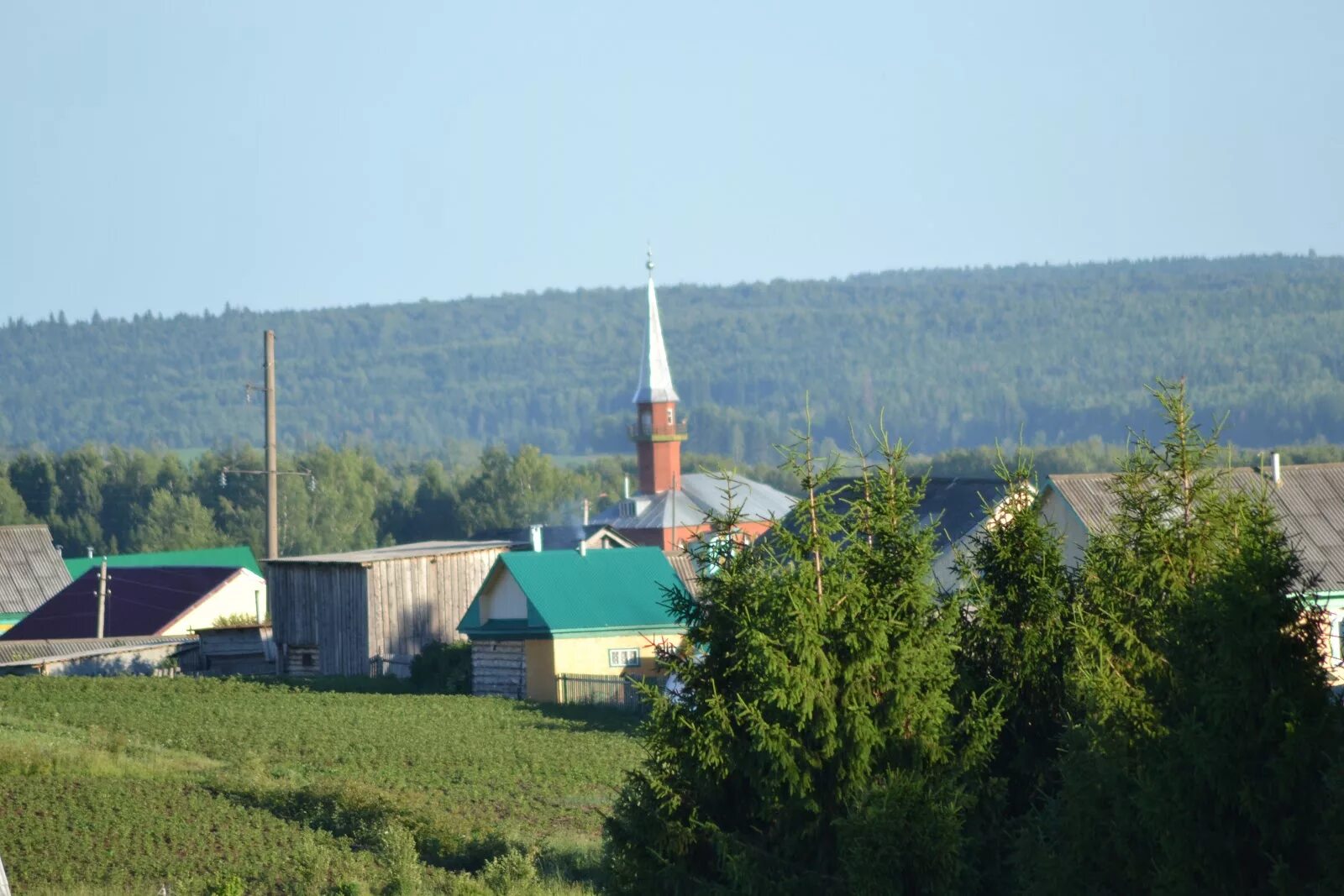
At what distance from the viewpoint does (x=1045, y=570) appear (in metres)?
12.7

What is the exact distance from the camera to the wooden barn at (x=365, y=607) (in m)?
44.4

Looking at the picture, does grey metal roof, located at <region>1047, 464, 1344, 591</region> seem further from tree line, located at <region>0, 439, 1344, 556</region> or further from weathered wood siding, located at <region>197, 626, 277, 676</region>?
tree line, located at <region>0, 439, 1344, 556</region>

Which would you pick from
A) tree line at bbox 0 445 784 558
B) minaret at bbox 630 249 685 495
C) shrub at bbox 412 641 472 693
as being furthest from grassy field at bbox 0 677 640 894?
tree line at bbox 0 445 784 558

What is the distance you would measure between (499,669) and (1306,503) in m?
17.8

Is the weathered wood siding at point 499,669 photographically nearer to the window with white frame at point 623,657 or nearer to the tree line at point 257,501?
the window with white frame at point 623,657

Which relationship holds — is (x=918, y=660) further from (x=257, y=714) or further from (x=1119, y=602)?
(x=257, y=714)

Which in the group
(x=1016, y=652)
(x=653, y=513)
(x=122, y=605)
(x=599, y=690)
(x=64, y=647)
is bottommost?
(x=599, y=690)

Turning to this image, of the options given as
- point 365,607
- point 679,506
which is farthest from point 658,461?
point 365,607

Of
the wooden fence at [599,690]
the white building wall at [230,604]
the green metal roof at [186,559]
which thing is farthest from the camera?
the green metal roof at [186,559]

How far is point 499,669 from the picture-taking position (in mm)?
40656

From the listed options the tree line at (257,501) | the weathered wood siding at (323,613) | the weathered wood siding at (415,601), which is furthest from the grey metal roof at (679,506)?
the weathered wood siding at (323,613)

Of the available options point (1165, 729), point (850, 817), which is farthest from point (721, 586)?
point (1165, 729)

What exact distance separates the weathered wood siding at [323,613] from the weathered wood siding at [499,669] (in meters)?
4.42

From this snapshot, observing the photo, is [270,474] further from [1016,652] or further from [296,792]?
[1016,652]
